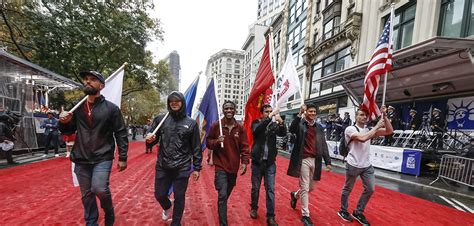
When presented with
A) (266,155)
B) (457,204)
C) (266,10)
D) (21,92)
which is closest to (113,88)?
(266,155)

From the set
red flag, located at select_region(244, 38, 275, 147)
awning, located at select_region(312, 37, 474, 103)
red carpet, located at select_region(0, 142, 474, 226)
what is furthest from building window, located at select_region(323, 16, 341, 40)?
red flag, located at select_region(244, 38, 275, 147)

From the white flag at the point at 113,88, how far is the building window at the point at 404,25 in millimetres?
15391

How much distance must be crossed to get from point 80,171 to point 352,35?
19290 millimetres

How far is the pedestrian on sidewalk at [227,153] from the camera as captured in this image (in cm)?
359

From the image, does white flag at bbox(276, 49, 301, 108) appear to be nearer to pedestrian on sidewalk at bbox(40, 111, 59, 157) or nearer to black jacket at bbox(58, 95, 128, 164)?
black jacket at bbox(58, 95, 128, 164)

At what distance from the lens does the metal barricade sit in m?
7.00

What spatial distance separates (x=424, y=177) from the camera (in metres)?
8.92

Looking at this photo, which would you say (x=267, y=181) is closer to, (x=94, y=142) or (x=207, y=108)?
(x=207, y=108)

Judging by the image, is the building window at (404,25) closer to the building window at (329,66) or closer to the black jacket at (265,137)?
the building window at (329,66)

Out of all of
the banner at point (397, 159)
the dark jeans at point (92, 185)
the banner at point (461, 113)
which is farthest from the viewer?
the banner at point (461, 113)

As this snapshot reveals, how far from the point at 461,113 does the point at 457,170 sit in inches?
196

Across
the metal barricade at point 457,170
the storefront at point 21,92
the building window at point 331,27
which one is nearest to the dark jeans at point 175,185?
the metal barricade at point 457,170

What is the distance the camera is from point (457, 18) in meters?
11.4

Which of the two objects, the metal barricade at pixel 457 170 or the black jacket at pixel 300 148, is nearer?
the black jacket at pixel 300 148
